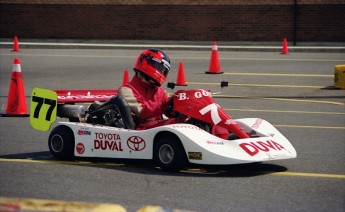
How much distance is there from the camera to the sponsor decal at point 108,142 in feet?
30.7

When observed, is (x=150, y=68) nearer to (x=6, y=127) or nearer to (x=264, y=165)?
(x=264, y=165)

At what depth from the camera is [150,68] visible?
983 centimetres

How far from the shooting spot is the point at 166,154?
355 inches

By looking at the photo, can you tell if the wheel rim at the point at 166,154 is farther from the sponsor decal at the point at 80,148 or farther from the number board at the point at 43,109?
the number board at the point at 43,109

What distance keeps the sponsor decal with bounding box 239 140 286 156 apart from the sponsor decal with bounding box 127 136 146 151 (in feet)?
3.42

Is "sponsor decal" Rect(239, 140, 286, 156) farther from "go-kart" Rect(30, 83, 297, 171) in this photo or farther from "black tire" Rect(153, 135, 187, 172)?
"black tire" Rect(153, 135, 187, 172)

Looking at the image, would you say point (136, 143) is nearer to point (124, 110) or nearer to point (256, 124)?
point (124, 110)

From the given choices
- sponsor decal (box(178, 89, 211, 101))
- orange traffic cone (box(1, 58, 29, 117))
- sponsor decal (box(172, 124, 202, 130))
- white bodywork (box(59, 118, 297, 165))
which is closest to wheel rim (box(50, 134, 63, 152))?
white bodywork (box(59, 118, 297, 165))

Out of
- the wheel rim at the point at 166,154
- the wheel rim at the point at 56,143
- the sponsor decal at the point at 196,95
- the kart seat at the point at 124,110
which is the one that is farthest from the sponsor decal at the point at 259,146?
the wheel rim at the point at 56,143

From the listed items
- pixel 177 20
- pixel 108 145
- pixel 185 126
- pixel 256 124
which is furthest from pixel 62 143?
pixel 177 20

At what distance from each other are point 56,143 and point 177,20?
24226 millimetres

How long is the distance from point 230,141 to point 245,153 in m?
0.24

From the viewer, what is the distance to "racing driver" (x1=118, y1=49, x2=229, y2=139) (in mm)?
9719

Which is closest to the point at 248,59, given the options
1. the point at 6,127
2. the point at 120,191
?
the point at 6,127
